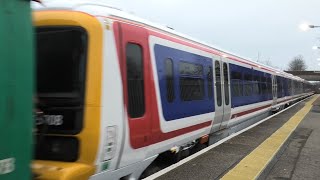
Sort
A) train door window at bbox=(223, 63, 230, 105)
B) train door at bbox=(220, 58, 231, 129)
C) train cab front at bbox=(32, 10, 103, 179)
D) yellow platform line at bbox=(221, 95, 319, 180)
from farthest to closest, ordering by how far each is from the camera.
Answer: train door window at bbox=(223, 63, 230, 105)
train door at bbox=(220, 58, 231, 129)
yellow platform line at bbox=(221, 95, 319, 180)
train cab front at bbox=(32, 10, 103, 179)

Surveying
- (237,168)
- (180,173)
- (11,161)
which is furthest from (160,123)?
(11,161)

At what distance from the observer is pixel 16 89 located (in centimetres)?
330

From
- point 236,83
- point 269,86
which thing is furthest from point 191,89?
point 269,86

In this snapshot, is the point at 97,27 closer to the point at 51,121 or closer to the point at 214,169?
the point at 51,121

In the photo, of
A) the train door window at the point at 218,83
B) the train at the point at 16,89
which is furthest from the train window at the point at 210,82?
the train at the point at 16,89

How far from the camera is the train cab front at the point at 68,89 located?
532 centimetres

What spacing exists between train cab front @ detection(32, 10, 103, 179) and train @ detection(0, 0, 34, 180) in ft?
6.06

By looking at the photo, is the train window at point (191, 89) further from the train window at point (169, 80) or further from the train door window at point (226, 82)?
the train door window at point (226, 82)

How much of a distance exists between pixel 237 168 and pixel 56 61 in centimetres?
406

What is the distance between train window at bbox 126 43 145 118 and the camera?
6.43 m

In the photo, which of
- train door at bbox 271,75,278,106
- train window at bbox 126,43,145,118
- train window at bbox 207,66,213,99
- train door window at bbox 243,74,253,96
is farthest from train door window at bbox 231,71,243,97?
train door at bbox 271,75,278,106

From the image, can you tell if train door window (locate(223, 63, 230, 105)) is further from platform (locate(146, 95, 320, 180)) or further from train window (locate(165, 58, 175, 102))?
train window (locate(165, 58, 175, 102))

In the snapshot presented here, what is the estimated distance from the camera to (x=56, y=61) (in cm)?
558

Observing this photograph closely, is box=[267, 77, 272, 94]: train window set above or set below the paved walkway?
above
